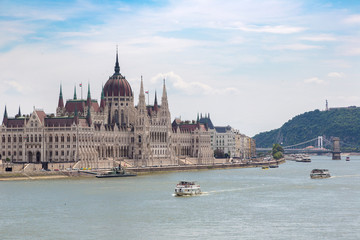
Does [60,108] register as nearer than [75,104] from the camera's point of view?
No

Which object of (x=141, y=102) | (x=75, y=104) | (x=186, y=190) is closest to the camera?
(x=186, y=190)

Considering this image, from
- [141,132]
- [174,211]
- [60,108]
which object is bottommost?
[174,211]

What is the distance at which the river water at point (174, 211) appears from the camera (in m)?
76.8

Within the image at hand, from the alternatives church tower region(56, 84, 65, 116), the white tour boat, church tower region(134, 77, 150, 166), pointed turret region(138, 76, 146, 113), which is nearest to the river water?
the white tour boat

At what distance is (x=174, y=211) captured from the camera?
300 ft

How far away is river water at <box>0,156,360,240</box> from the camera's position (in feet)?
252

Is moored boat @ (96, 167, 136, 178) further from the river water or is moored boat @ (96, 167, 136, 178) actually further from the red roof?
the red roof

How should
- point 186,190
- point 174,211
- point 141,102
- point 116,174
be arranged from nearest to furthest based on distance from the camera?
point 174,211 < point 186,190 < point 116,174 < point 141,102

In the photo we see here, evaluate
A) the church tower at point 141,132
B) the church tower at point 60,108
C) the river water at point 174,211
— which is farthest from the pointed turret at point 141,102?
the river water at point 174,211

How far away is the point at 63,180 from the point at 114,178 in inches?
472

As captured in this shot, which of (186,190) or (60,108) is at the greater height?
(60,108)

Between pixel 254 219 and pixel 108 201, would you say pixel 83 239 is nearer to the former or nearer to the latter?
pixel 254 219

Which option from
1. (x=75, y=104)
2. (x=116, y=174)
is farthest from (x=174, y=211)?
(x=75, y=104)

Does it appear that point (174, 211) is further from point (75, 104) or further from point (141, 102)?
point (75, 104)
